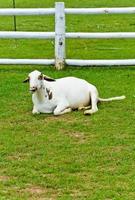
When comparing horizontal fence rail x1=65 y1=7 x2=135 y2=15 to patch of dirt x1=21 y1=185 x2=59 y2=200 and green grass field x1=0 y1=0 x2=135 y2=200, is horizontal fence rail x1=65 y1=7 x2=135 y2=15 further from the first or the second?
patch of dirt x1=21 y1=185 x2=59 y2=200

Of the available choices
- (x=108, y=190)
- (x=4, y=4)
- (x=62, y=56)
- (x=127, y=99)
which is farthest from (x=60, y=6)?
(x=4, y=4)

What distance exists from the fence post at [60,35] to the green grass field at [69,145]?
0.67 feet

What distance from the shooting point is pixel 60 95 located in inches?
377

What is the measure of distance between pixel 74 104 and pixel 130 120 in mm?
906

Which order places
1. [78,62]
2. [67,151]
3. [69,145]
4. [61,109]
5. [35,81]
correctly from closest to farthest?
[67,151] < [69,145] < [35,81] < [61,109] < [78,62]

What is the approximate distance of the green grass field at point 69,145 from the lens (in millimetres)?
6562

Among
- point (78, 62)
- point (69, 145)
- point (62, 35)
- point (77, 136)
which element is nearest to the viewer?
point (69, 145)

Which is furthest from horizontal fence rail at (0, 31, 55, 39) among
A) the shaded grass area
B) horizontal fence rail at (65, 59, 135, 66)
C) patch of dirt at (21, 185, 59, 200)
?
patch of dirt at (21, 185, 59, 200)

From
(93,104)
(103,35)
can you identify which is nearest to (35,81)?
(93,104)

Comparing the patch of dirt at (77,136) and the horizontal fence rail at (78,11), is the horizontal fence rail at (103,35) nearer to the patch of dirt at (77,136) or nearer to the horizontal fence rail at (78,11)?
the horizontal fence rail at (78,11)

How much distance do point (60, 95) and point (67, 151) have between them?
74.8 inches

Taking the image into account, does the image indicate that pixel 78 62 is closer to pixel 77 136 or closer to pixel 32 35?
pixel 32 35

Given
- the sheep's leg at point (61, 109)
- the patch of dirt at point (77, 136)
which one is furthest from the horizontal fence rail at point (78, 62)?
the patch of dirt at point (77, 136)

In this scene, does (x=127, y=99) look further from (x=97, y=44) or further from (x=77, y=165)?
(x=97, y=44)
